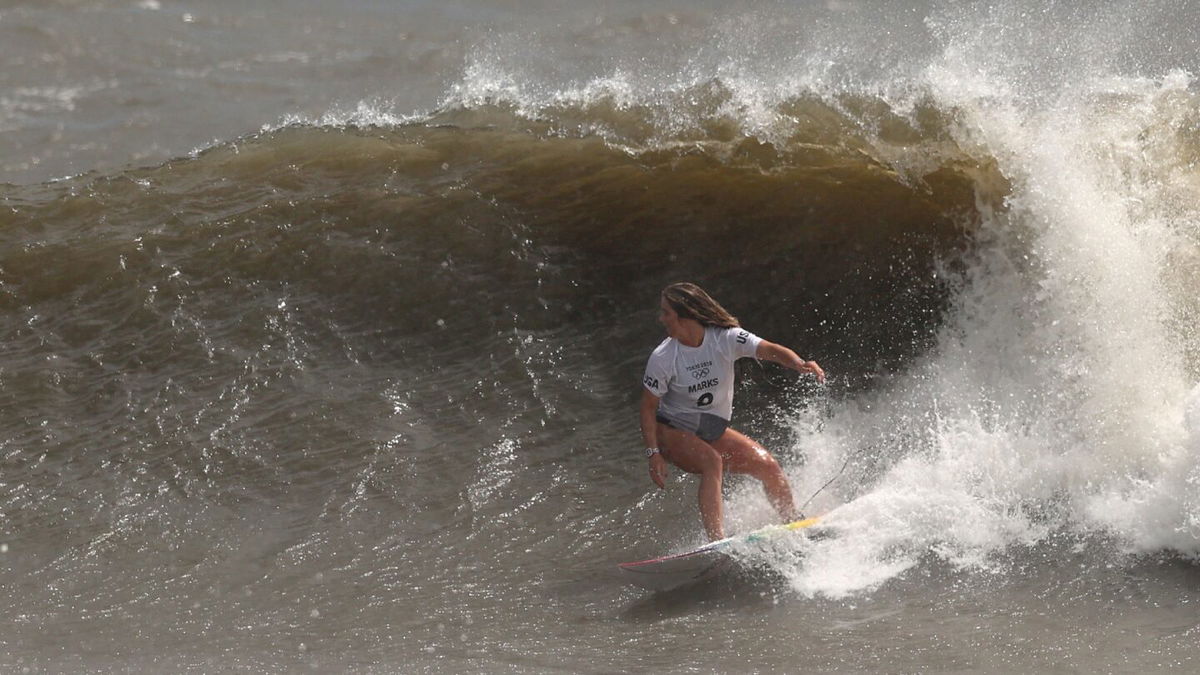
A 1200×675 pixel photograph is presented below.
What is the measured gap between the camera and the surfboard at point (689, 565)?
6.39 metres

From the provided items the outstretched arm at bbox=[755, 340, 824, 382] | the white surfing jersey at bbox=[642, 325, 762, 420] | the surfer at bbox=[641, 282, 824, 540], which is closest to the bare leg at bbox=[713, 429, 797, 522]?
the surfer at bbox=[641, 282, 824, 540]

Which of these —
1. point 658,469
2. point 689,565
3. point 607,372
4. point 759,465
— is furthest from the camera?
point 607,372

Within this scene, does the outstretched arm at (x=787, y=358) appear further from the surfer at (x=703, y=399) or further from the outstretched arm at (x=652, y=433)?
the outstretched arm at (x=652, y=433)

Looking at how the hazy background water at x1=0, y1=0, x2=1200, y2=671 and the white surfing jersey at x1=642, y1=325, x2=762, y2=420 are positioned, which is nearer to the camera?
the hazy background water at x1=0, y1=0, x2=1200, y2=671

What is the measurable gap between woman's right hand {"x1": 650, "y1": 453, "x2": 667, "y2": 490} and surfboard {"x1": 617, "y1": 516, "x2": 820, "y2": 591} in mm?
390

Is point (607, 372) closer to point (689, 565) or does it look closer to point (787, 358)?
point (787, 358)

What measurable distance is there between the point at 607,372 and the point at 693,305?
2.14 m

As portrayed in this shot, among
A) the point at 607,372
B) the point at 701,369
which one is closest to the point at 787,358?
the point at 701,369

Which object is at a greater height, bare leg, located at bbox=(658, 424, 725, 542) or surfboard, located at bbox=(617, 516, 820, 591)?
bare leg, located at bbox=(658, 424, 725, 542)

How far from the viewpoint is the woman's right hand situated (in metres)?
6.63

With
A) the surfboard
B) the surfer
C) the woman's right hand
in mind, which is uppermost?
the surfer

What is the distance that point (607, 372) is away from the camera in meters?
8.65

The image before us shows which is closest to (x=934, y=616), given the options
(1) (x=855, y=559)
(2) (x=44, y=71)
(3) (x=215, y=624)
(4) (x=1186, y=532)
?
(1) (x=855, y=559)

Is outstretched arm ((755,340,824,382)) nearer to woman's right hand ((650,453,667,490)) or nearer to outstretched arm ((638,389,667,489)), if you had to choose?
outstretched arm ((638,389,667,489))
